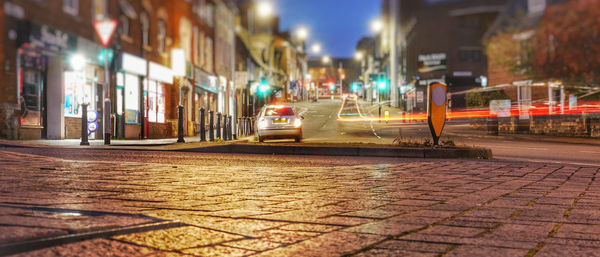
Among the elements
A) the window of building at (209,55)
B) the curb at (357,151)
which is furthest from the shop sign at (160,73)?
the curb at (357,151)

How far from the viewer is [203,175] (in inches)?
320

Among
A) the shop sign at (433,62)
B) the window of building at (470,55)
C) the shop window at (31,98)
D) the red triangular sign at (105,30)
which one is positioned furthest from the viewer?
the shop sign at (433,62)

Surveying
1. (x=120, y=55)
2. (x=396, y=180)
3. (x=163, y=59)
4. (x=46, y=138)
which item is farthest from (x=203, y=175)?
(x=163, y=59)

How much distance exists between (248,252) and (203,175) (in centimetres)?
460

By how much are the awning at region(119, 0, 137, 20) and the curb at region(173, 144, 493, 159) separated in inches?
485

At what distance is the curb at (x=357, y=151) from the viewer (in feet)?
42.0

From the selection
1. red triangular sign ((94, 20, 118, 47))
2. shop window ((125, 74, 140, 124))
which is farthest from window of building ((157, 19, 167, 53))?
red triangular sign ((94, 20, 118, 47))

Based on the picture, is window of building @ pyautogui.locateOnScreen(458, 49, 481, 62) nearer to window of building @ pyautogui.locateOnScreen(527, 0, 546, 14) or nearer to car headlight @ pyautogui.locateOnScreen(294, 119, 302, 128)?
window of building @ pyautogui.locateOnScreen(527, 0, 546, 14)

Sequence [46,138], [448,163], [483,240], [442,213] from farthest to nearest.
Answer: [46,138]
[448,163]
[442,213]
[483,240]

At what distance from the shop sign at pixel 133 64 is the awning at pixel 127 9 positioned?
5.38 feet

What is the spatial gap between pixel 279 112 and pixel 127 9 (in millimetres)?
8198

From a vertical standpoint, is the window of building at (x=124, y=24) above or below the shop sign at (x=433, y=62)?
below

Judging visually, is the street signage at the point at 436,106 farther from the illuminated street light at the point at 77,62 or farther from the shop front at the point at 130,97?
the shop front at the point at 130,97

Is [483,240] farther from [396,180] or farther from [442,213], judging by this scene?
[396,180]
